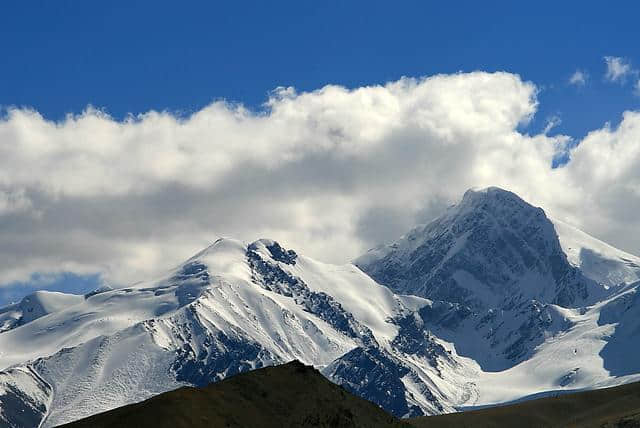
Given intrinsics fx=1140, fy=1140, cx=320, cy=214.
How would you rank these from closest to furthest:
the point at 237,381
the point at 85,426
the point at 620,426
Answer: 1. the point at 85,426
2. the point at 237,381
3. the point at 620,426

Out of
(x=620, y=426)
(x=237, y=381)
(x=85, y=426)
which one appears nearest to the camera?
(x=85, y=426)

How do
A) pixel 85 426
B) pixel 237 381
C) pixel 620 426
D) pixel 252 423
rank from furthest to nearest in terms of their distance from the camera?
pixel 620 426 < pixel 237 381 < pixel 252 423 < pixel 85 426

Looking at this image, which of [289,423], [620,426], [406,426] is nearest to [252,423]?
[289,423]

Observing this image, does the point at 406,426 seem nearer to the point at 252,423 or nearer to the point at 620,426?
the point at 252,423

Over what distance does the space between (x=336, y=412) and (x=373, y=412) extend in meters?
8.29

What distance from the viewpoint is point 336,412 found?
13950cm

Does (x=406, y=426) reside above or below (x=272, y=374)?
below

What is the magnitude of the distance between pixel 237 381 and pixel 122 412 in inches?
771

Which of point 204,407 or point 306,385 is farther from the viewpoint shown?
point 306,385

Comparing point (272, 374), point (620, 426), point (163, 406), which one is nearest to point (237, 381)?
point (272, 374)

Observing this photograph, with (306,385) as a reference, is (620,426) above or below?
below

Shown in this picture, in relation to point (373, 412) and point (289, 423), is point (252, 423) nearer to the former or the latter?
point (289, 423)

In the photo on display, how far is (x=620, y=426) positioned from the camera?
186m

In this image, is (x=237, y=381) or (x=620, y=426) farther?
(x=620, y=426)
